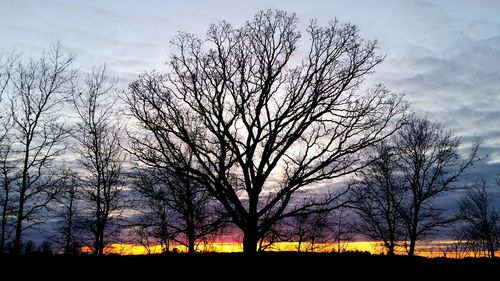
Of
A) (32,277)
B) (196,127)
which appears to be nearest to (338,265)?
(32,277)

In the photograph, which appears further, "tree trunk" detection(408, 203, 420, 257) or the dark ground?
"tree trunk" detection(408, 203, 420, 257)

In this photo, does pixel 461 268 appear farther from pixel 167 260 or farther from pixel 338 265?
pixel 167 260

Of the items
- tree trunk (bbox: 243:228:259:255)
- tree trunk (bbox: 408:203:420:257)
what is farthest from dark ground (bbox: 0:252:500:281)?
tree trunk (bbox: 408:203:420:257)

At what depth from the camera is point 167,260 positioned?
37.8 feet

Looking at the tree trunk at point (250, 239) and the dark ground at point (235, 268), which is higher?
the tree trunk at point (250, 239)

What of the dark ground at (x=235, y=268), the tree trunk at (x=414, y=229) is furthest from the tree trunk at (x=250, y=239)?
the tree trunk at (x=414, y=229)

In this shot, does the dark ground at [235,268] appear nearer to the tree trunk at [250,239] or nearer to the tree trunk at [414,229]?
the tree trunk at [250,239]

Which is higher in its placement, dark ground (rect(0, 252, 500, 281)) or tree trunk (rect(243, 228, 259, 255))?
tree trunk (rect(243, 228, 259, 255))

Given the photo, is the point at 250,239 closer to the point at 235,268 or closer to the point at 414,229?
the point at 235,268

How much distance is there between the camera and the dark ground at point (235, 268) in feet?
30.2

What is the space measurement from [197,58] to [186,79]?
1299 millimetres

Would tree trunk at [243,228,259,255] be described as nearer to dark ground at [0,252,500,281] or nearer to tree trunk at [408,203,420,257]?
dark ground at [0,252,500,281]

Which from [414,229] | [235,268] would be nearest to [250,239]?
[235,268]

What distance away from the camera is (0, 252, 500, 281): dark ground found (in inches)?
362
